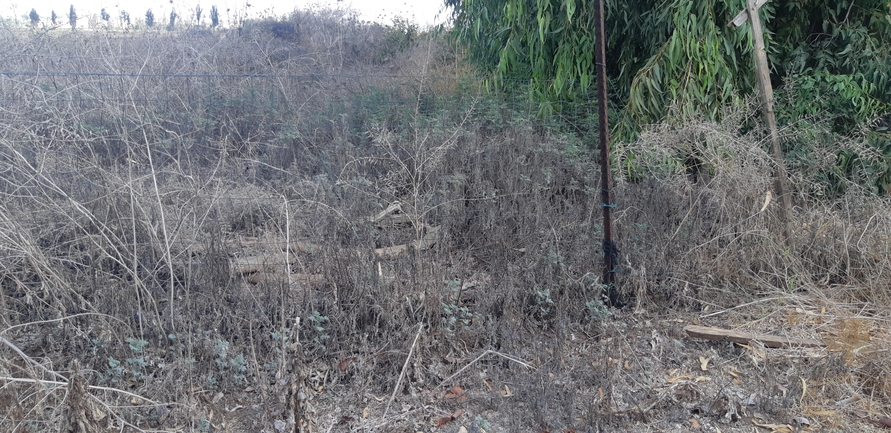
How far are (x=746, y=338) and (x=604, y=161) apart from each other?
136cm

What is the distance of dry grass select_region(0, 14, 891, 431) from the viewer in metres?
3.23

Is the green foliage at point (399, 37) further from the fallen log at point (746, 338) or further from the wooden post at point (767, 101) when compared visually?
the fallen log at point (746, 338)

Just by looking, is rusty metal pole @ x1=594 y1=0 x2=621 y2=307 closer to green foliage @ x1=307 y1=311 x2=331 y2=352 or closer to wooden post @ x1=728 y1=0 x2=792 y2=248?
wooden post @ x1=728 y1=0 x2=792 y2=248

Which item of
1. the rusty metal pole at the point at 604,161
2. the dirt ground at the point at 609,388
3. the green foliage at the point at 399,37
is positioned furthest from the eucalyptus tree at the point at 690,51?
the green foliage at the point at 399,37

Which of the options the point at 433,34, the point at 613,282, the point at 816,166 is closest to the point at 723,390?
the point at 613,282

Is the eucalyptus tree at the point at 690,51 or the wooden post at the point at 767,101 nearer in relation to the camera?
the wooden post at the point at 767,101

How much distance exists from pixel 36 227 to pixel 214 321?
55.6 inches

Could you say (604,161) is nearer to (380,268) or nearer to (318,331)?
(380,268)

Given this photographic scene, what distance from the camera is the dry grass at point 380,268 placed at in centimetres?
323

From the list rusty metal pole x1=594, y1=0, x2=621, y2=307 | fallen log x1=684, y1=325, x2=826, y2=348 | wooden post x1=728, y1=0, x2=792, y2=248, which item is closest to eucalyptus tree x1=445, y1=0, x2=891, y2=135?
wooden post x1=728, y1=0, x2=792, y2=248

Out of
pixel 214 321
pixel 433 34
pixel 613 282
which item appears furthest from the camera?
pixel 433 34

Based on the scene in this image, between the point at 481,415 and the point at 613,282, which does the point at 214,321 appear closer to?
the point at 481,415

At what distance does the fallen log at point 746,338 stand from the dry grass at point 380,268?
0.10 metres

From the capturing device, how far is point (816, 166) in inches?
197
